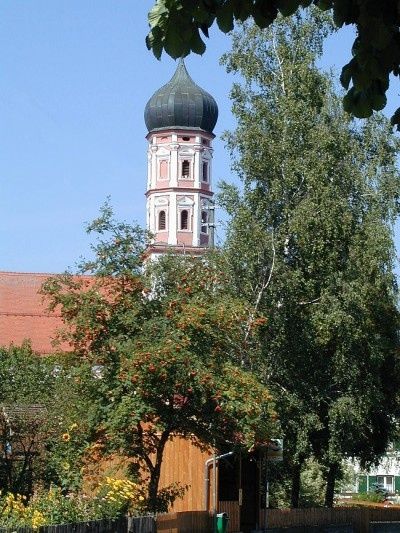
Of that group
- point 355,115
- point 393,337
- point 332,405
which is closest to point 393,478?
point 393,337

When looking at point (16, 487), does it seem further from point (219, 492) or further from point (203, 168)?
point (203, 168)

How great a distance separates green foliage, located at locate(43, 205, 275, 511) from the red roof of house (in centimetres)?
5307

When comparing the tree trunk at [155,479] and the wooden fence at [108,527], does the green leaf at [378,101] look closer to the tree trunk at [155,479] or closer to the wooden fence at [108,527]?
the wooden fence at [108,527]

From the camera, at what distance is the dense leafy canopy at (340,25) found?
287 inches

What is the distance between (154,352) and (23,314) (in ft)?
200

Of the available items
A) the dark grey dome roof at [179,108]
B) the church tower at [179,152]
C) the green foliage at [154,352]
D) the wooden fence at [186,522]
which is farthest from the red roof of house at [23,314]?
the green foliage at [154,352]

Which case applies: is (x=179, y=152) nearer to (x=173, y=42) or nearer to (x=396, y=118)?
(x=396, y=118)

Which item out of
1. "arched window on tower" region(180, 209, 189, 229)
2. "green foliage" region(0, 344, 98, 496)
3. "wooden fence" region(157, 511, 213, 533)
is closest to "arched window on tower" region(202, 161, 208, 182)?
"arched window on tower" region(180, 209, 189, 229)

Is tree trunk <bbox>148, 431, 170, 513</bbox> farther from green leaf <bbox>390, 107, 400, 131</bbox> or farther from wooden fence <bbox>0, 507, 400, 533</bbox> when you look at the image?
green leaf <bbox>390, 107, 400, 131</bbox>

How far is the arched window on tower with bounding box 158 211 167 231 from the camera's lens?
100312 mm

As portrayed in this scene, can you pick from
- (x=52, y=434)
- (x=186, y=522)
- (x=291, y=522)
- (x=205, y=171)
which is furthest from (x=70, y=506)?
(x=205, y=171)

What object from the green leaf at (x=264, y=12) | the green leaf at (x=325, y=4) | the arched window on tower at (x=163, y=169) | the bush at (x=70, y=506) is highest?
the arched window on tower at (x=163, y=169)

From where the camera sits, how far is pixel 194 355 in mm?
24094

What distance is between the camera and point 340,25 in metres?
7.79
